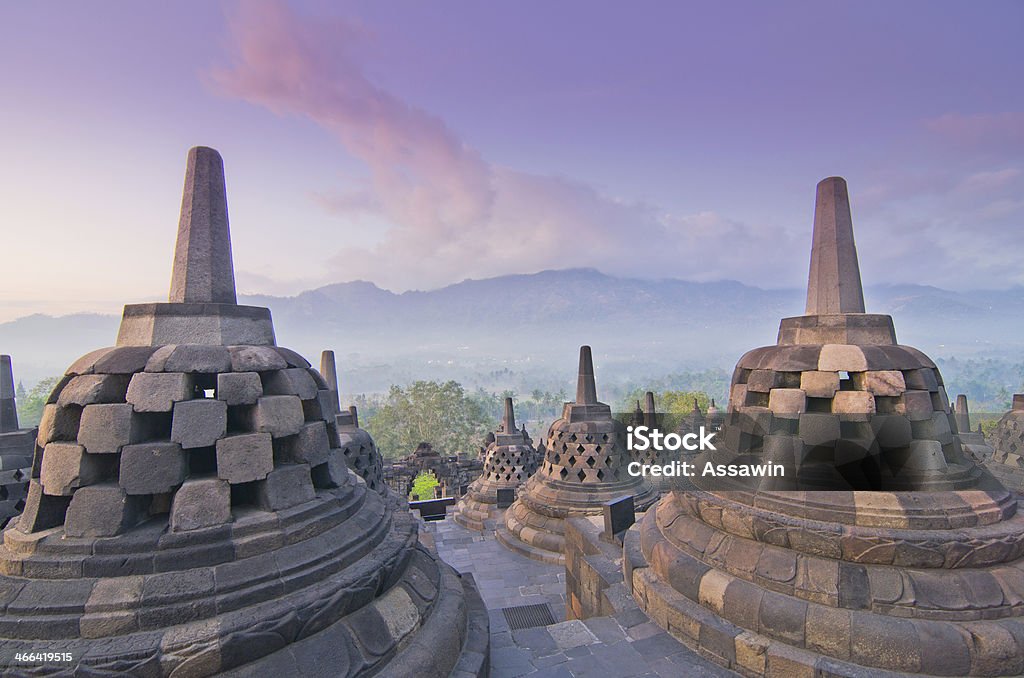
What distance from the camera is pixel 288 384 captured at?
11.8 feet

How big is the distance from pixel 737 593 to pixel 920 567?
1.36 m

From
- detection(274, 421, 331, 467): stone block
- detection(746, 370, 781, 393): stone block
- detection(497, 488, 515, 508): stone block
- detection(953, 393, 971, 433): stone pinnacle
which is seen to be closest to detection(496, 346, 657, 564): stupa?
detection(497, 488, 515, 508): stone block

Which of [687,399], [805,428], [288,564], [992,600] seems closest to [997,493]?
[992,600]

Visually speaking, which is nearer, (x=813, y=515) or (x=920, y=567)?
(x=920, y=567)

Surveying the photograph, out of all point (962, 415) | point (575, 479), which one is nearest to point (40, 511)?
point (575, 479)

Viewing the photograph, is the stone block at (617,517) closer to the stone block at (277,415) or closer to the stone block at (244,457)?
the stone block at (277,415)

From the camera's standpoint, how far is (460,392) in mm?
52062

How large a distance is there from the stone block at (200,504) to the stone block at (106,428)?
48 cm

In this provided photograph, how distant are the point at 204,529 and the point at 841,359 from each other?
542cm

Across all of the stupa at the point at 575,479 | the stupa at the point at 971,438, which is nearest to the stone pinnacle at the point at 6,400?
the stupa at the point at 575,479

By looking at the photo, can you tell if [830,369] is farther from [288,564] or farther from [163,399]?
[163,399]

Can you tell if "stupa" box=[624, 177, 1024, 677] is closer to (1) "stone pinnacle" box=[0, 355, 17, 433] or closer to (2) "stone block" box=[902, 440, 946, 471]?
(2) "stone block" box=[902, 440, 946, 471]

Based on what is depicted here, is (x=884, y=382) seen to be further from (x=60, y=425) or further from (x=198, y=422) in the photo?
(x=60, y=425)

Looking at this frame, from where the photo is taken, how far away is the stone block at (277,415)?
3359 mm
